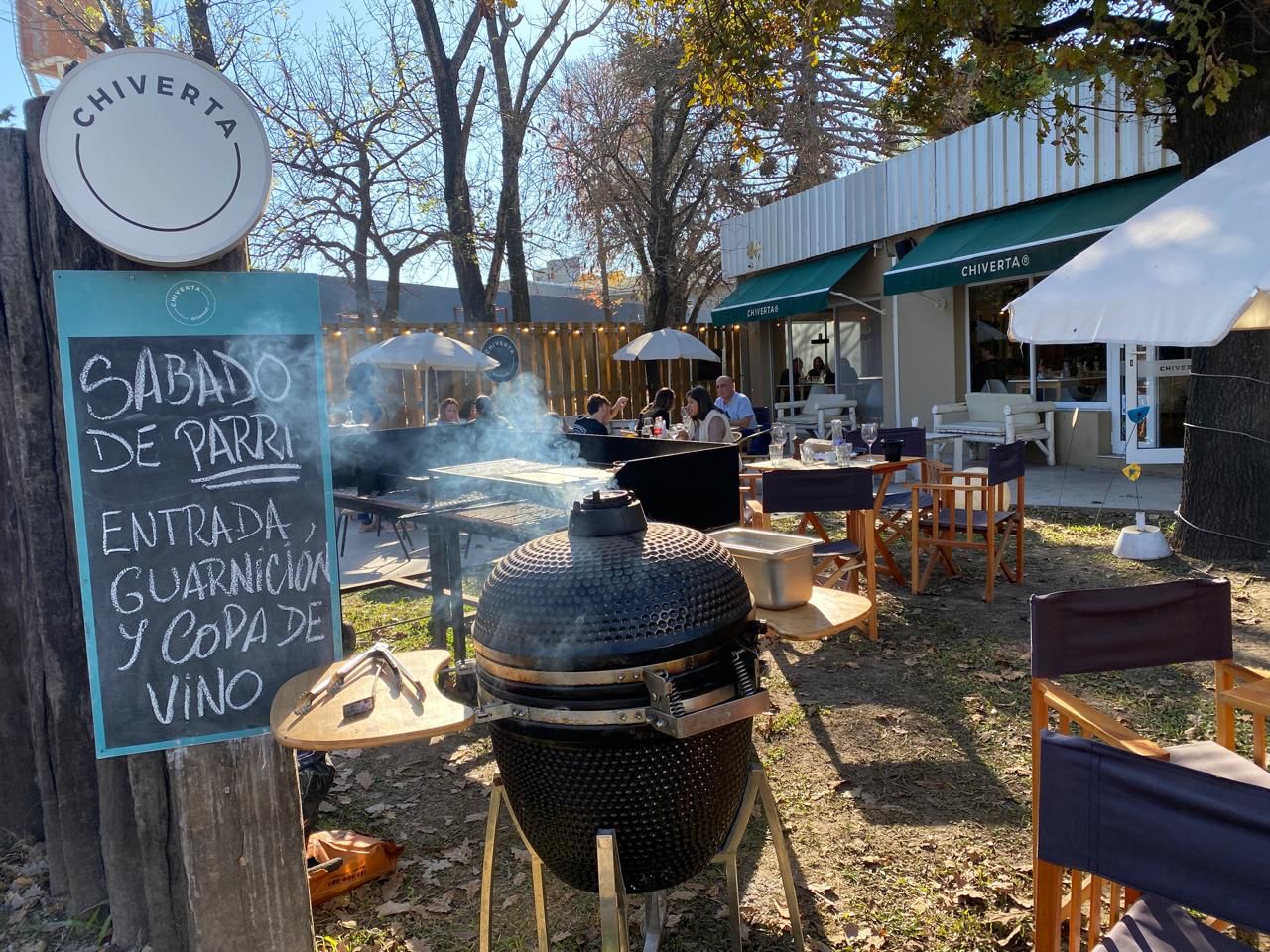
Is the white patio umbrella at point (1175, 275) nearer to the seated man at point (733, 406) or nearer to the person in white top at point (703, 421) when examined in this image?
the person in white top at point (703, 421)

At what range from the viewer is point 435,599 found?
16.9 feet

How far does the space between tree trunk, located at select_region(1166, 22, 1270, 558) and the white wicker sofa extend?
3.85 meters

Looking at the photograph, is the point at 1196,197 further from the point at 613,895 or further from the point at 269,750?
the point at 269,750

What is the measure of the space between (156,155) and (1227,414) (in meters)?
7.05

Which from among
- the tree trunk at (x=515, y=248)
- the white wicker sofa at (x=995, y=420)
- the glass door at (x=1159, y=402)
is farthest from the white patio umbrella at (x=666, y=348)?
the glass door at (x=1159, y=402)

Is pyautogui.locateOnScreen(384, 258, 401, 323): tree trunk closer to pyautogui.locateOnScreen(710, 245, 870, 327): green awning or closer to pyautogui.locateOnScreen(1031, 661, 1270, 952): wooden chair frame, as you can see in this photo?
pyautogui.locateOnScreen(710, 245, 870, 327): green awning

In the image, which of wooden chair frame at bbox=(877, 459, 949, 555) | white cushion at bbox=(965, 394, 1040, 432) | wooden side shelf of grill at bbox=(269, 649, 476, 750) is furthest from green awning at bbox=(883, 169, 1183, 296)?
wooden side shelf of grill at bbox=(269, 649, 476, 750)

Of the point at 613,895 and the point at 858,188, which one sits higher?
the point at 858,188

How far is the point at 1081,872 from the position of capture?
193 centimetres

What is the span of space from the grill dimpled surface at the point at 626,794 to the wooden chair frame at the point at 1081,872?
756mm

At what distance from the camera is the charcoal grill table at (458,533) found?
161 inches

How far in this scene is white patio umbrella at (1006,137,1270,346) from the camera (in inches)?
89.7

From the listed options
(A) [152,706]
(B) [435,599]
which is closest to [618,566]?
(A) [152,706]

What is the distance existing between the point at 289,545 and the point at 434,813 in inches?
66.0
